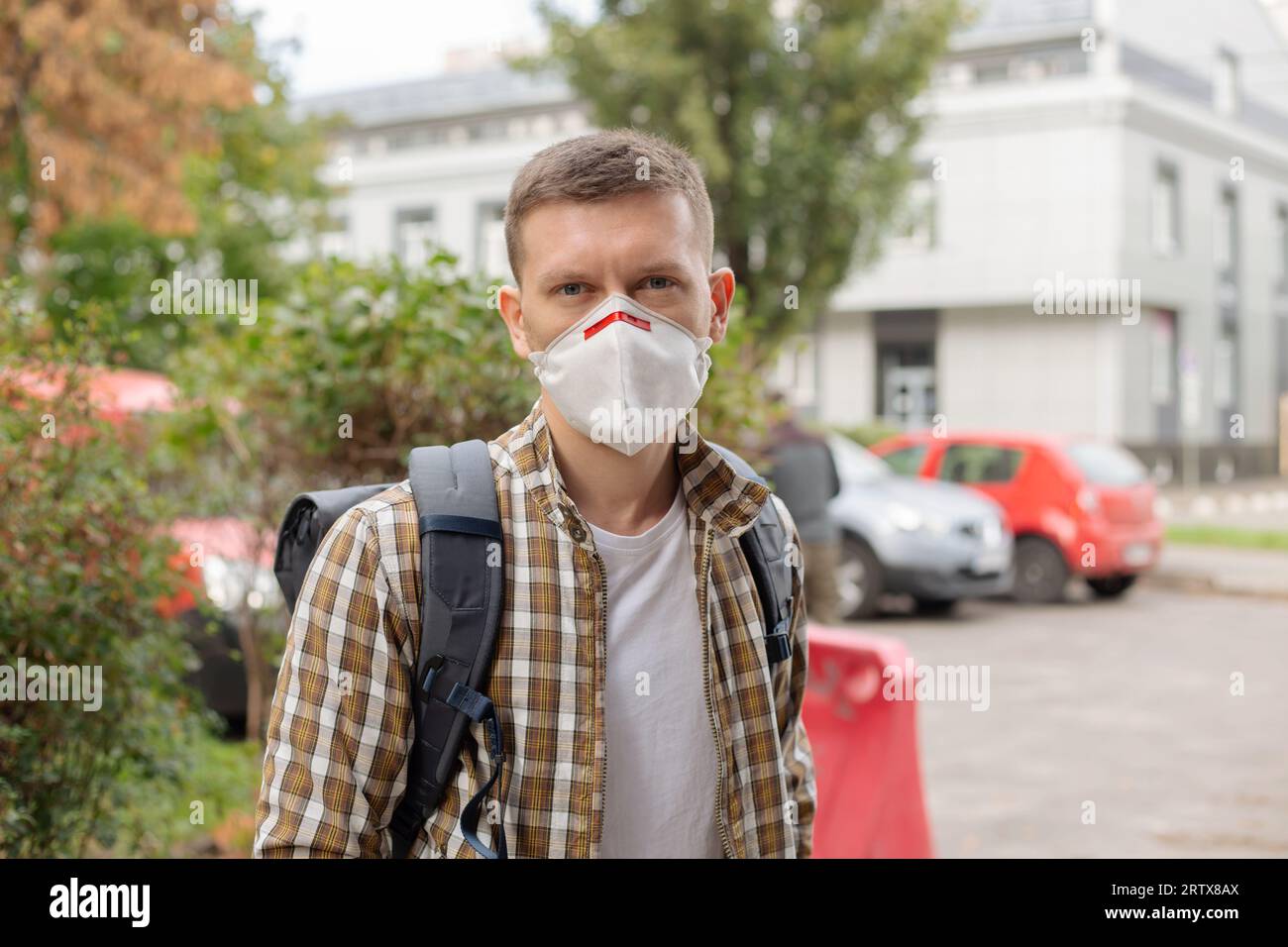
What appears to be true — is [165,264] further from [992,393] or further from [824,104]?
[992,393]

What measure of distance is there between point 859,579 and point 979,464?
224 cm

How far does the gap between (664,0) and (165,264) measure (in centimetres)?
800

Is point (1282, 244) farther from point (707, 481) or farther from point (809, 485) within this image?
point (707, 481)

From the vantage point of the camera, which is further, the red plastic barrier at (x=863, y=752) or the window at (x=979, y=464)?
the window at (x=979, y=464)

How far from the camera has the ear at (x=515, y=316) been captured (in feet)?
6.73

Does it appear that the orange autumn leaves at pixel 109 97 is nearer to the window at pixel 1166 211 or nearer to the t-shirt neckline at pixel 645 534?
the t-shirt neckline at pixel 645 534

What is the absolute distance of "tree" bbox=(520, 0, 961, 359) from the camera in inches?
677

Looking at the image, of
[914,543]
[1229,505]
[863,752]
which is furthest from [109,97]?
[1229,505]

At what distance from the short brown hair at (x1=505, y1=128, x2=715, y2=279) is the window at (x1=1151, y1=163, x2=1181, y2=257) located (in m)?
31.0

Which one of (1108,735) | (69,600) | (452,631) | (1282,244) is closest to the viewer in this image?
(452,631)

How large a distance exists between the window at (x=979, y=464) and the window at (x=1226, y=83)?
18.9m

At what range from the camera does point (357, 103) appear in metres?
38.7

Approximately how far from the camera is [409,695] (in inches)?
70.6

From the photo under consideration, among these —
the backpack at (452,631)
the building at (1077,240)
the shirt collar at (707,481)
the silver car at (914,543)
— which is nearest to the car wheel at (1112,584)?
the silver car at (914,543)
